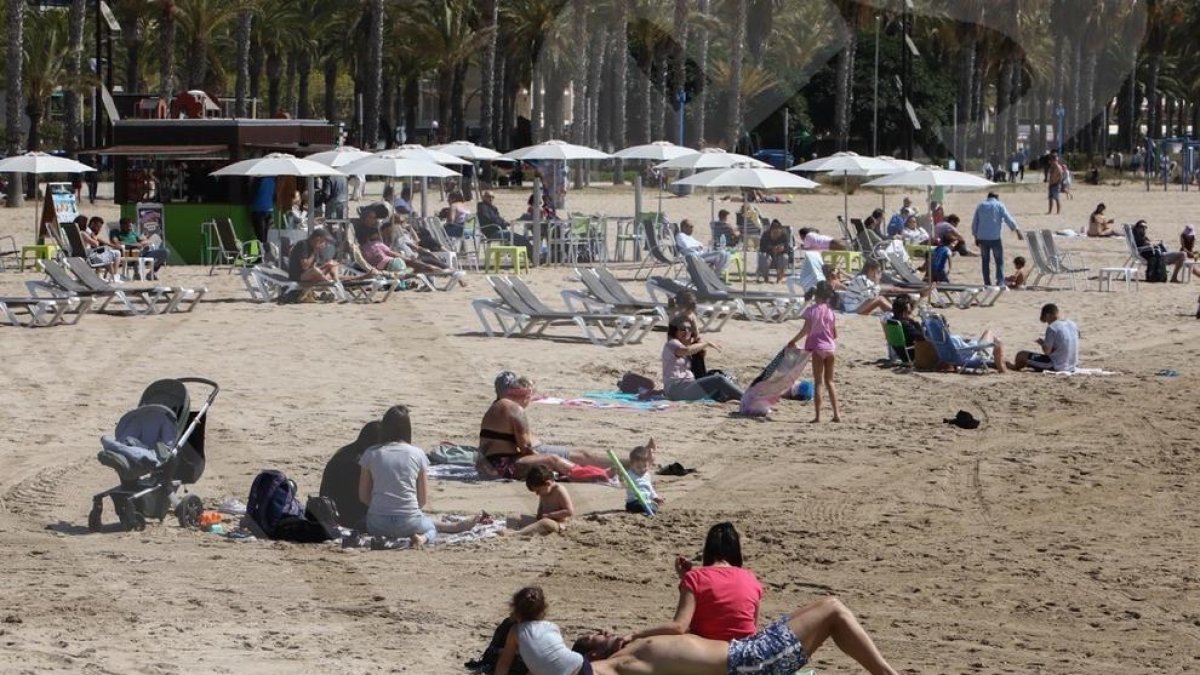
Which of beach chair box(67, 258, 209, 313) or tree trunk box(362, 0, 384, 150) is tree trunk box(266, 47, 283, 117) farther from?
beach chair box(67, 258, 209, 313)

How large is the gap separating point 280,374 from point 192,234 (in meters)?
12.2

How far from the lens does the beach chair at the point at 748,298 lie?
2017cm

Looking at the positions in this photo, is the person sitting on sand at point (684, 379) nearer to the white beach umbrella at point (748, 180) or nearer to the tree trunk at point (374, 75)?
the white beach umbrella at point (748, 180)

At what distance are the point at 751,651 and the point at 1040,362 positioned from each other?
1019cm

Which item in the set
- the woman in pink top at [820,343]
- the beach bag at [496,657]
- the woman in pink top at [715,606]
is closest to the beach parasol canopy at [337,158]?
the woman in pink top at [820,343]

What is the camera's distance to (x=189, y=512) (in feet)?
32.5

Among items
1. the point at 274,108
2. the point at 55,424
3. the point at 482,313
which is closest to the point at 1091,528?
the point at 55,424

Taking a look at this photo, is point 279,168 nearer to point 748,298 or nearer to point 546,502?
point 748,298

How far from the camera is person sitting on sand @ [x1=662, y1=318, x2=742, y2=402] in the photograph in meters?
14.6

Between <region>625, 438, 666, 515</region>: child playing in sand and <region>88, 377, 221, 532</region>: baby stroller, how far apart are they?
7.30 ft

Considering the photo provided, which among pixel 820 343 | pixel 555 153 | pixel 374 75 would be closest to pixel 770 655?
pixel 820 343

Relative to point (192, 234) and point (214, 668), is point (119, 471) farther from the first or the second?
point (192, 234)

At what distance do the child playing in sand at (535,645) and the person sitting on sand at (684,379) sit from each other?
7551 millimetres

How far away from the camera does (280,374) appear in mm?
15703
